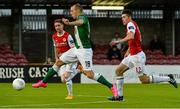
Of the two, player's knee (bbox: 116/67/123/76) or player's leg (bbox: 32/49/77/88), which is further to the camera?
player's leg (bbox: 32/49/77/88)

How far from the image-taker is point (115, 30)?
1524 inches

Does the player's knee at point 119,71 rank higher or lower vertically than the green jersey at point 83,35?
lower

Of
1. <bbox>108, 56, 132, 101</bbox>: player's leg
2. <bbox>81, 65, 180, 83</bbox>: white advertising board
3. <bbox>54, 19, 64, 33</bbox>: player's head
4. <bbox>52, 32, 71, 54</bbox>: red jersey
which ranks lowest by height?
<bbox>81, 65, 180, 83</bbox>: white advertising board

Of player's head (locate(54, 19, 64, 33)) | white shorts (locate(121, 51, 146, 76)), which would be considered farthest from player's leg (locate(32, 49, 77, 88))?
white shorts (locate(121, 51, 146, 76))

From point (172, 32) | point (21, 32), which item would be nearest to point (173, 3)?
point (172, 32)

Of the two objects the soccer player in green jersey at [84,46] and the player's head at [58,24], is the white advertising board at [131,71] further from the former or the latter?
the soccer player in green jersey at [84,46]

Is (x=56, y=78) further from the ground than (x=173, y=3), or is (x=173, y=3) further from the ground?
(x=173, y=3)

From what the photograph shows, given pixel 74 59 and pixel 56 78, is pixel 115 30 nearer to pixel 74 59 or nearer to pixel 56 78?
pixel 56 78

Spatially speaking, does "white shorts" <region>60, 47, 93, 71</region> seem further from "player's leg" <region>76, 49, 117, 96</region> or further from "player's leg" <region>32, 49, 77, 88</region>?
"player's leg" <region>32, 49, 77, 88</region>

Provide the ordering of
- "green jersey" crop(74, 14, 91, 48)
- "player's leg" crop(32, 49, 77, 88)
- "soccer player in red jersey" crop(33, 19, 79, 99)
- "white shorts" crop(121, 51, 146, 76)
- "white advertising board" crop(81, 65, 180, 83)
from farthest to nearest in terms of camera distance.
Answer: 1. "white advertising board" crop(81, 65, 180, 83)
2. "soccer player in red jersey" crop(33, 19, 79, 99)
3. "player's leg" crop(32, 49, 77, 88)
4. "green jersey" crop(74, 14, 91, 48)
5. "white shorts" crop(121, 51, 146, 76)

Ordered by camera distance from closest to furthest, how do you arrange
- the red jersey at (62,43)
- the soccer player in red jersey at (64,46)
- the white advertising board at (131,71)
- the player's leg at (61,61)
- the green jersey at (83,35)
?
the green jersey at (83,35), the player's leg at (61,61), the soccer player in red jersey at (64,46), the red jersey at (62,43), the white advertising board at (131,71)

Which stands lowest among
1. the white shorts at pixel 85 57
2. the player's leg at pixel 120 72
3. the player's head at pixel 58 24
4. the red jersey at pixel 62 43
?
the player's leg at pixel 120 72

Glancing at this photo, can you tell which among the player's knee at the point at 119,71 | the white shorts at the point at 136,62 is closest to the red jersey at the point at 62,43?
the player's knee at the point at 119,71

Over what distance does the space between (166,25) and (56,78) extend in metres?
11.5
